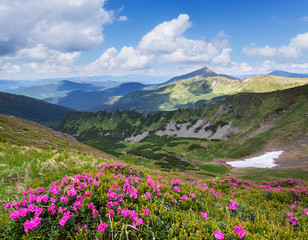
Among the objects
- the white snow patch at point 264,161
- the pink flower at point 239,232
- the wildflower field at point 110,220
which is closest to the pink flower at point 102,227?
the wildflower field at point 110,220

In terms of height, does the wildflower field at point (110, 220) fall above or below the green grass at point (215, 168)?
above

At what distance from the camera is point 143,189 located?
6176 millimetres

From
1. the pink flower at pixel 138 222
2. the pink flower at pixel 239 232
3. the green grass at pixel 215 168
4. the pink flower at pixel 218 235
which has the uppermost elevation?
the pink flower at pixel 138 222

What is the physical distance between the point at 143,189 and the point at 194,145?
158 metres

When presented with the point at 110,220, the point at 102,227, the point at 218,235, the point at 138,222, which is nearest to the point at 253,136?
the point at 218,235

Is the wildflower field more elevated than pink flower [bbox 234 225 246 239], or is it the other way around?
the wildflower field

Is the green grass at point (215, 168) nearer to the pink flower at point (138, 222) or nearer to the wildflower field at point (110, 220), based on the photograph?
the wildflower field at point (110, 220)

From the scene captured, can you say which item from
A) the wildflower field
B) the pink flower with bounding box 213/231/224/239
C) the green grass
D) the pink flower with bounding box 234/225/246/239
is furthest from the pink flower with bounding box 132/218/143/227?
the green grass

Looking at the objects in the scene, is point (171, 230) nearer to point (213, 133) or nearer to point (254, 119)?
point (254, 119)

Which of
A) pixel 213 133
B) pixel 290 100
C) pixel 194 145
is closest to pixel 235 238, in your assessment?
pixel 194 145

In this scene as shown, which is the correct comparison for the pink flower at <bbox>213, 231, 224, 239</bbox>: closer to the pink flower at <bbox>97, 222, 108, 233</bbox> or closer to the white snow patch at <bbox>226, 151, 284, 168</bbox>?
the pink flower at <bbox>97, 222, 108, 233</bbox>

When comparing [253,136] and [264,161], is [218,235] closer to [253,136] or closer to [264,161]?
[264,161]

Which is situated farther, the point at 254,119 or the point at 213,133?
the point at 213,133

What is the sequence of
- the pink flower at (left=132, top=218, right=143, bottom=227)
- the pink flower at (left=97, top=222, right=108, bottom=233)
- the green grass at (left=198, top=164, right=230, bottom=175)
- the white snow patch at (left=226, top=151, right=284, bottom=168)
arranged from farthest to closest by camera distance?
1. the green grass at (left=198, top=164, right=230, bottom=175)
2. the white snow patch at (left=226, top=151, right=284, bottom=168)
3. the pink flower at (left=132, top=218, right=143, bottom=227)
4. the pink flower at (left=97, top=222, right=108, bottom=233)
